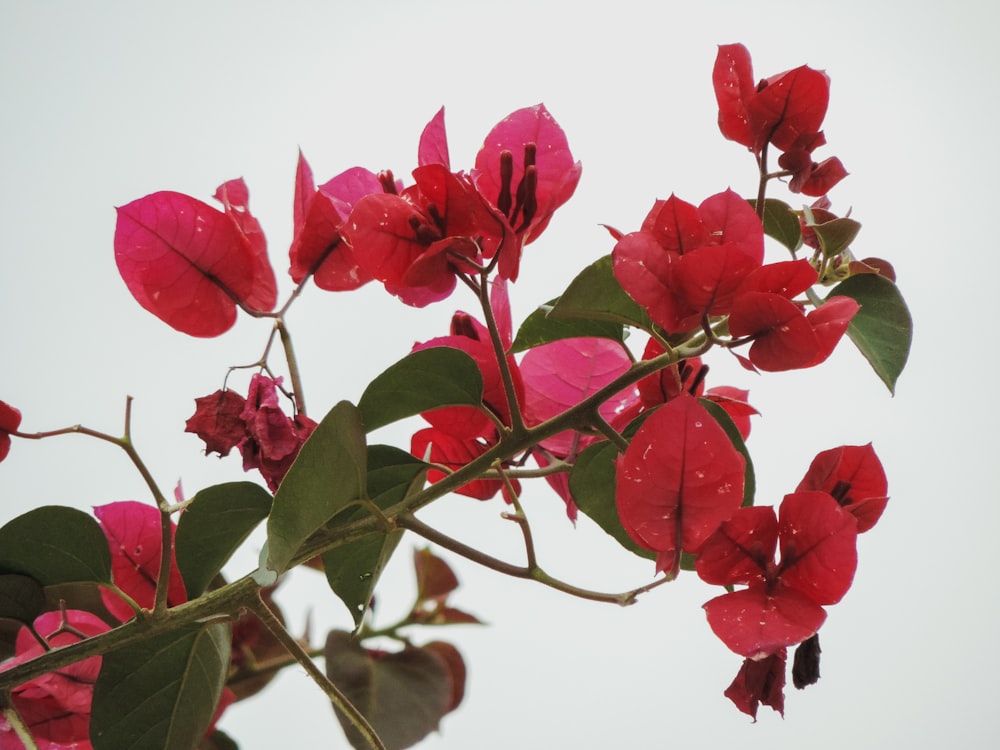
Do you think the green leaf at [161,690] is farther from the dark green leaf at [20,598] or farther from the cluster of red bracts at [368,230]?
the cluster of red bracts at [368,230]

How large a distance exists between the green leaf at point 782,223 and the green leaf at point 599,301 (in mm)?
120

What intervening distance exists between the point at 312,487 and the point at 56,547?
191 millimetres

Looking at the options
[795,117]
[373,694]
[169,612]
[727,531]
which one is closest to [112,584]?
[169,612]

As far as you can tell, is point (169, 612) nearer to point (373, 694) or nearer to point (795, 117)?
point (373, 694)

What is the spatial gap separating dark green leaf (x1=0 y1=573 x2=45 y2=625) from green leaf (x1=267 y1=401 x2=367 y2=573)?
0.59ft

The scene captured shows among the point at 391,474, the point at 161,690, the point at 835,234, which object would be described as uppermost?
the point at 835,234

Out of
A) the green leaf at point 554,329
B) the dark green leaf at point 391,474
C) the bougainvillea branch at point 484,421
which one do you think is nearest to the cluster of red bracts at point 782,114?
the bougainvillea branch at point 484,421

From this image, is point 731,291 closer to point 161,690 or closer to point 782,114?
point 782,114

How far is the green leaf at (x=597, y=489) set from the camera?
1.58 feet

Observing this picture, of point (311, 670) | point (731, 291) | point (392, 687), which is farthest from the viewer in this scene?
point (392, 687)

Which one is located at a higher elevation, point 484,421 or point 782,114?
point 782,114

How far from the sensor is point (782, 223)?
1.67 ft

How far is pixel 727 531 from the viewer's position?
425mm

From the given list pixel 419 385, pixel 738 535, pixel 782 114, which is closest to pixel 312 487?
pixel 419 385
